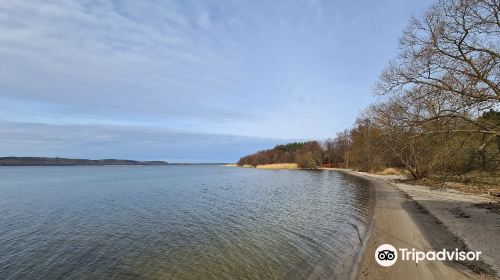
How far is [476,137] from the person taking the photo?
647 inches

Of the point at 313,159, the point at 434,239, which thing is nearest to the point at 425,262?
the point at 434,239

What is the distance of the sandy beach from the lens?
893cm

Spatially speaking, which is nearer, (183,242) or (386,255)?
(386,255)

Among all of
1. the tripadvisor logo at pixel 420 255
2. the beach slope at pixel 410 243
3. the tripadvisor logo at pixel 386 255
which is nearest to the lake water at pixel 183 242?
the beach slope at pixel 410 243

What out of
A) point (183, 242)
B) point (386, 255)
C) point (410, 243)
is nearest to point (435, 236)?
point (410, 243)

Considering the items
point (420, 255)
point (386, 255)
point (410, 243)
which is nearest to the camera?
point (420, 255)

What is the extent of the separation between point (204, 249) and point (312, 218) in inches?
324

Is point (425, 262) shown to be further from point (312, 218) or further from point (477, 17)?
point (477, 17)

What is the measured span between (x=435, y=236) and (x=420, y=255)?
3162mm

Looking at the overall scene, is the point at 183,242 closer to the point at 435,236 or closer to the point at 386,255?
the point at 386,255

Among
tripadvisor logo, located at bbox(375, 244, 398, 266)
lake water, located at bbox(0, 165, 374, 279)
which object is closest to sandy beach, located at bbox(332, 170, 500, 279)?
tripadvisor logo, located at bbox(375, 244, 398, 266)

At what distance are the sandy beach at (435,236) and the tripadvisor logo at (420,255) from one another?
216mm

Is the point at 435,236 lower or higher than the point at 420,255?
higher

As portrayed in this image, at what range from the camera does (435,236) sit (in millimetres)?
12891
